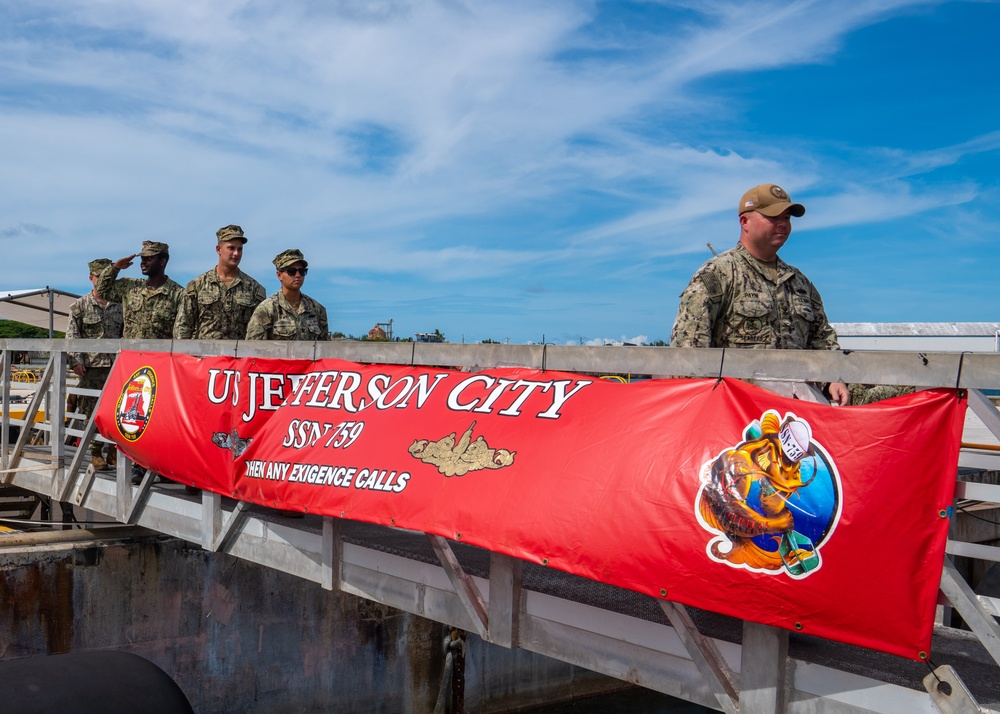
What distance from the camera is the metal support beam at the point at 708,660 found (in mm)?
3479

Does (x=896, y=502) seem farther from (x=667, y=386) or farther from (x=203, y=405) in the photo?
(x=203, y=405)

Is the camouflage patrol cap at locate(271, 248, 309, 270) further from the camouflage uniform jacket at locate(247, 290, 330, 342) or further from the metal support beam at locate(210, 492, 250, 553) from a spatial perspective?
the metal support beam at locate(210, 492, 250, 553)

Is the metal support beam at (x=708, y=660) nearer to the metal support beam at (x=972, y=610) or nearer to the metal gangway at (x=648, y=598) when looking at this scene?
the metal gangway at (x=648, y=598)

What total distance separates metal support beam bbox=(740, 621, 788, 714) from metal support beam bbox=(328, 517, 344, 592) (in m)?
2.74

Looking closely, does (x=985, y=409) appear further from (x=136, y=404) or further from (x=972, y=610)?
(x=136, y=404)

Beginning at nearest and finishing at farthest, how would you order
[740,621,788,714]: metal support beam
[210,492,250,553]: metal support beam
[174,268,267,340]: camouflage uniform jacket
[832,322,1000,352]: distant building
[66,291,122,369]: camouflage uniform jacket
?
1. [740,621,788,714]: metal support beam
2. [210,492,250,553]: metal support beam
3. [174,268,267,340]: camouflage uniform jacket
4. [66,291,122,369]: camouflage uniform jacket
5. [832,322,1000,352]: distant building

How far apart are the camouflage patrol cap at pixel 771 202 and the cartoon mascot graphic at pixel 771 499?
161 cm

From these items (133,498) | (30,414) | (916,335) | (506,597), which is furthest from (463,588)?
(916,335)

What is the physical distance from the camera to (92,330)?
995 centimetres

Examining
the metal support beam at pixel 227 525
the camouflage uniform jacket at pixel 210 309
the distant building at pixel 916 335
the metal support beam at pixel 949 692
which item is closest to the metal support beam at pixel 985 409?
the metal support beam at pixel 949 692

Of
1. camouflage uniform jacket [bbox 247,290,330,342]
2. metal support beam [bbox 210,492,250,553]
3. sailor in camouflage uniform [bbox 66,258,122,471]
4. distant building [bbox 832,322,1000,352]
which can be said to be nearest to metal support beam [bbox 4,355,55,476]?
sailor in camouflage uniform [bbox 66,258,122,471]

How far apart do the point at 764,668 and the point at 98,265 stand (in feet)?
29.5

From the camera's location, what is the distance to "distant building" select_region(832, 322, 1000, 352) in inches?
1404

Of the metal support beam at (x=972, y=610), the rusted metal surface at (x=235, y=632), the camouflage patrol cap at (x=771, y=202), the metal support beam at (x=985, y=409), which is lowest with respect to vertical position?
the rusted metal surface at (x=235, y=632)
